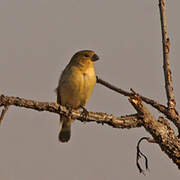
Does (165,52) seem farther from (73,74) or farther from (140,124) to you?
(73,74)

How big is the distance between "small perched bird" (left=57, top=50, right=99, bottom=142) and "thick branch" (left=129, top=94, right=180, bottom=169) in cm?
221

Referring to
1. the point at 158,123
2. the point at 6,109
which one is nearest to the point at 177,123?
the point at 158,123

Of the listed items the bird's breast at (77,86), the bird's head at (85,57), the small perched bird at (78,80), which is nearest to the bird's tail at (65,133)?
the small perched bird at (78,80)

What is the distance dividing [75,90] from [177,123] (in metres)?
2.34

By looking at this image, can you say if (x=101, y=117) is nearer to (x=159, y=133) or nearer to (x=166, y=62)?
(x=159, y=133)

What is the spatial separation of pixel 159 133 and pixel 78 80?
238 centimetres

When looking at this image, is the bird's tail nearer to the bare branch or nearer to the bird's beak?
the bird's beak

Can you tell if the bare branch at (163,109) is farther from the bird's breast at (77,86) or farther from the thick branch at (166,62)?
the bird's breast at (77,86)

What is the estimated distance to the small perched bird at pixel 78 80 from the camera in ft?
18.6

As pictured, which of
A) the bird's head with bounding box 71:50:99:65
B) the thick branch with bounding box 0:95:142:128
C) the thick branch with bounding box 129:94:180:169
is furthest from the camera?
the bird's head with bounding box 71:50:99:65

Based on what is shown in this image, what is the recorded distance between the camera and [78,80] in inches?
223

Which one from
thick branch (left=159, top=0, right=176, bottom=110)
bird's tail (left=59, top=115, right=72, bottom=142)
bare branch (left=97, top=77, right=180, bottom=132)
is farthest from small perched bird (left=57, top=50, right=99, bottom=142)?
thick branch (left=159, top=0, right=176, bottom=110)

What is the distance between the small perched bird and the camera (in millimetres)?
5660

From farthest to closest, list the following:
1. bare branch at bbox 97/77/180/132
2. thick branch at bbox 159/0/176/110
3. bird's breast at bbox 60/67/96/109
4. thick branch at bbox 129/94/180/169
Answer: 1. bird's breast at bbox 60/67/96/109
2. thick branch at bbox 159/0/176/110
3. bare branch at bbox 97/77/180/132
4. thick branch at bbox 129/94/180/169
